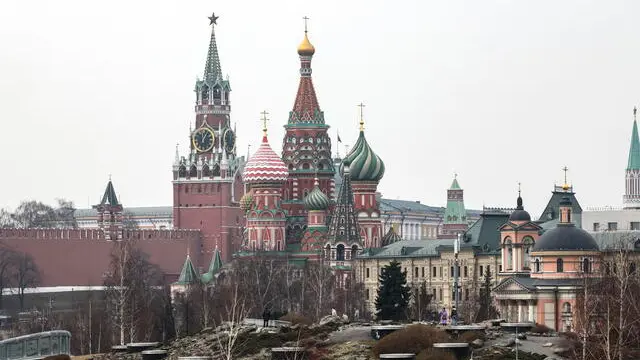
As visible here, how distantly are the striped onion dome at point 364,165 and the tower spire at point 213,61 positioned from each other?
30.4 meters

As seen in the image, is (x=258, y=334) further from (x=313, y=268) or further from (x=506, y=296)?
(x=313, y=268)

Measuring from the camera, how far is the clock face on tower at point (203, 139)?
591 feet

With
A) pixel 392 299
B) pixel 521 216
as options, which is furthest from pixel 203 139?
pixel 392 299

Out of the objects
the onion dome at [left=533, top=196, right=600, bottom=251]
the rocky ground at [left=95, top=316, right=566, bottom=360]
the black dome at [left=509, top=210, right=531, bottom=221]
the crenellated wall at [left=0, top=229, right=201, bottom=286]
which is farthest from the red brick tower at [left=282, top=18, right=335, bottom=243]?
the rocky ground at [left=95, top=316, right=566, bottom=360]

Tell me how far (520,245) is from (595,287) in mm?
22415

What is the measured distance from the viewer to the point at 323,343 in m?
71.1

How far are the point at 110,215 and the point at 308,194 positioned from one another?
26767 mm

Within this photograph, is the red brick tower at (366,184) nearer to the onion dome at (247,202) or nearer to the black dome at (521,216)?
the onion dome at (247,202)

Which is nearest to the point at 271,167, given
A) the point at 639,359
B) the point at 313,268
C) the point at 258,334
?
the point at 313,268

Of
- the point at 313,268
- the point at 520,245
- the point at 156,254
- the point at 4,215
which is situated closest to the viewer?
the point at 520,245

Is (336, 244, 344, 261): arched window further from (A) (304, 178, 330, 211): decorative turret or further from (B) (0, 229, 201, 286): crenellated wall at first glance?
(B) (0, 229, 201, 286): crenellated wall

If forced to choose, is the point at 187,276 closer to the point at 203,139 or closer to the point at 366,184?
the point at 366,184

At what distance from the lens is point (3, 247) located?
153625 millimetres

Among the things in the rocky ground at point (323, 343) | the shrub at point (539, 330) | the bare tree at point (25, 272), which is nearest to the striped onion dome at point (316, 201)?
the bare tree at point (25, 272)
